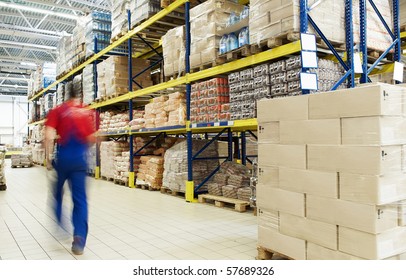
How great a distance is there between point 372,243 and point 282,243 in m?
0.96

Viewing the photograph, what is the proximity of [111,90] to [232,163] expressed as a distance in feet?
17.3

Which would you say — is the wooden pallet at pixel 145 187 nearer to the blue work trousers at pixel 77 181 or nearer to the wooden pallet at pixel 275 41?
the wooden pallet at pixel 275 41

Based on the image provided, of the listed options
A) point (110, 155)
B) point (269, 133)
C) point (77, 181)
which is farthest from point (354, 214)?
point (110, 155)

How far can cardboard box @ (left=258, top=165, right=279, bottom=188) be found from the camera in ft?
12.2

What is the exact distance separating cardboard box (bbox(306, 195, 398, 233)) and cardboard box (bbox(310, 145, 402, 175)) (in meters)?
0.29

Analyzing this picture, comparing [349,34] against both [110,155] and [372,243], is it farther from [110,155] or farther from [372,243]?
[110,155]

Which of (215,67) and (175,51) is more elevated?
(175,51)

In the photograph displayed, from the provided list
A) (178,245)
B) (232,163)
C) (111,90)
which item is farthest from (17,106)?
(178,245)

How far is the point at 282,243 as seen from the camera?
3594 millimetres

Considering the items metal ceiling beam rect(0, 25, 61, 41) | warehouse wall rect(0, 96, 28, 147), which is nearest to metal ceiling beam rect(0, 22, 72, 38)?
metal ceiling beam rect(0, 25, 61, 41)

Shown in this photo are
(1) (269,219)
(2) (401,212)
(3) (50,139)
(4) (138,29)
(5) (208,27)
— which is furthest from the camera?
(4) (138,29)

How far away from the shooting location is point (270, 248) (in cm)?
372

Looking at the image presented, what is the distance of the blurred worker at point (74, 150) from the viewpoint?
13.6 feet

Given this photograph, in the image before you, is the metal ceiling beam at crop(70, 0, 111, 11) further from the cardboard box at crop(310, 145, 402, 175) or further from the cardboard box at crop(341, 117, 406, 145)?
the cardboard box at crop(341, 117, 406, 145)
